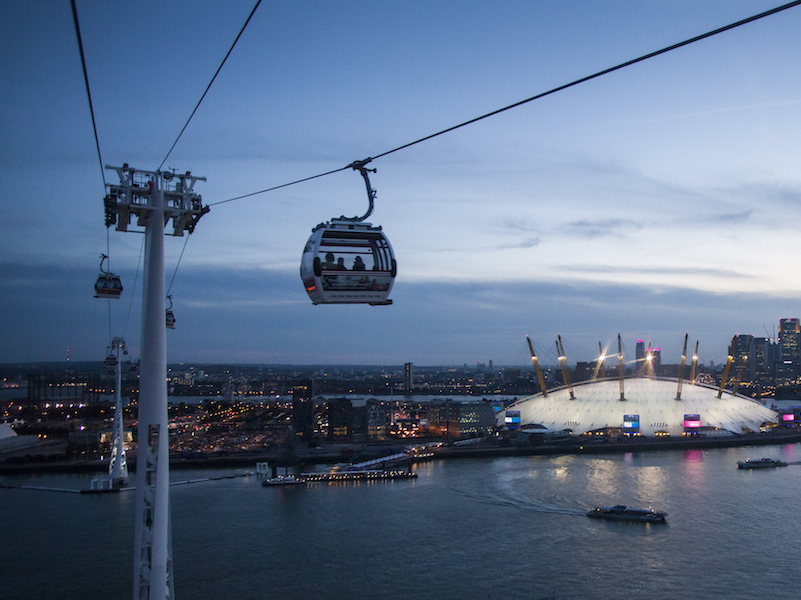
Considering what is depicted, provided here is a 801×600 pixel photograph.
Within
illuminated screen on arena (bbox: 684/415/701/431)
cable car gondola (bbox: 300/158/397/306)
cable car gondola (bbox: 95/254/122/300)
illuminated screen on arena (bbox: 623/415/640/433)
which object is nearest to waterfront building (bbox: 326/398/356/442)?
illuminated screen on arena (bbox: 623/415/640/433)

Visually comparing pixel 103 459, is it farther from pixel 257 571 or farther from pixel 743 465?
pixel 743 465

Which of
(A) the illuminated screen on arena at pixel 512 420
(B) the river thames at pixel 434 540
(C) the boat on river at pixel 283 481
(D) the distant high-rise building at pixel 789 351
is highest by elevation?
(D) the distant high-rise building at pixel 789 351

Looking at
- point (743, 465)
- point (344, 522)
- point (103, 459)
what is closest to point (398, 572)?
point (344, 522)

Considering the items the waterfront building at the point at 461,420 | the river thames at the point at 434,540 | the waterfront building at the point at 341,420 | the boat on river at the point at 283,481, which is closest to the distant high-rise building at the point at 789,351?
the waterfront building at the point at 461,420

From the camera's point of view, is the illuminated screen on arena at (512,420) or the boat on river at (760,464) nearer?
the boat on river at (760,464)

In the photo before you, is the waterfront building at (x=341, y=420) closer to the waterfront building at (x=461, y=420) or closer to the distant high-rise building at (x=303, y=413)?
the distant high-rise building at (x=303, y=413)

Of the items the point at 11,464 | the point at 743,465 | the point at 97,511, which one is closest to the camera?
the point at 97,511

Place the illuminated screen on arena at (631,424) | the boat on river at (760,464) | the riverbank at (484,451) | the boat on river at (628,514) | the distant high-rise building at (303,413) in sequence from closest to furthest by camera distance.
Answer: the boat on river at (628,514) → the boat on river at (760,464) → the riverbank at (484,451) → the illuminated screen on arena at (631,424) → the distant high-rise building at (303,413)

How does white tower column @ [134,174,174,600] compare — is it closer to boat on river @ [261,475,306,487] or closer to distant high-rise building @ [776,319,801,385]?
boat on river @ [261,475,306,487]
